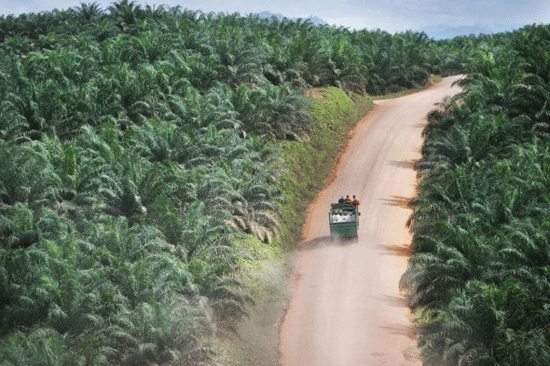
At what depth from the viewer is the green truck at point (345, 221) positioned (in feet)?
95.4

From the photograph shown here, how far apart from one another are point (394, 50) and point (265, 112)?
22.8 meters

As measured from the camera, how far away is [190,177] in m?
27.4

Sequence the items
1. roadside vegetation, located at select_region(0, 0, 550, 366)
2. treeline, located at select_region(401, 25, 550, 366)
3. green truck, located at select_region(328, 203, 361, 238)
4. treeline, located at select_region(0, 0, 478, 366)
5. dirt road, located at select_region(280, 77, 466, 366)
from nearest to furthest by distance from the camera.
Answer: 1. treeline, located at select_region(401, 25, 550, 366)
2. treeline, located at select_region(0, 0, 478, 366)
3. roadside vegetation, located at select_region(0, 0, 550, 366)
4. dirt road, located at select_region(280, 77, 466, 366)
5. green truck, located at select_region(328, 203, 361, 238)

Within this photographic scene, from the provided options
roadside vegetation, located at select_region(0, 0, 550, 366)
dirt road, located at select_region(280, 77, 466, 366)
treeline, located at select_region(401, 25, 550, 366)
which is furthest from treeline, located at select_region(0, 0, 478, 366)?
treeline, located at select_region(401, 25, 550, 366)

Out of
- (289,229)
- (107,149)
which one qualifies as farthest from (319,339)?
(107,149)

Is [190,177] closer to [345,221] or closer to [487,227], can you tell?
[345,221]

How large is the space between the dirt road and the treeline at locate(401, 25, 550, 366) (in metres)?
0.94

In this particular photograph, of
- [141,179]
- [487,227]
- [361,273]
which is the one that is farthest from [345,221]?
[141,179]

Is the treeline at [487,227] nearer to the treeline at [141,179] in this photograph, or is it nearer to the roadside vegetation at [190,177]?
the roadside vegetation at [190,177]

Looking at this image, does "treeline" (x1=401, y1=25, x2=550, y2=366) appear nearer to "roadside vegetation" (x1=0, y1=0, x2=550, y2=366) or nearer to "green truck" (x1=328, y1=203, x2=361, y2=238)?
"roadside vegetation" (x1=0, y1=0, x2=550, y2=366)

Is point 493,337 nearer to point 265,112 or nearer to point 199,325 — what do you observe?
point 199,325

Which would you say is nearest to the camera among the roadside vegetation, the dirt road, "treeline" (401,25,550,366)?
"treeline" (401,25,550,366)

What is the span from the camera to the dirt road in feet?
72.7

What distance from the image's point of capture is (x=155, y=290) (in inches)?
810
